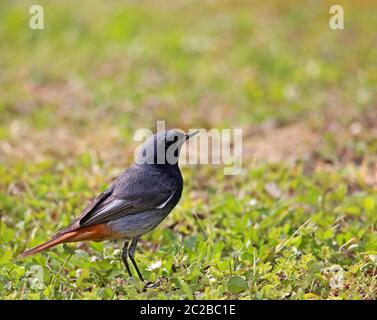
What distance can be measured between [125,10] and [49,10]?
1.53m

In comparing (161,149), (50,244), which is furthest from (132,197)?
(50,244)

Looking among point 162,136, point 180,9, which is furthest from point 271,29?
point 162,136

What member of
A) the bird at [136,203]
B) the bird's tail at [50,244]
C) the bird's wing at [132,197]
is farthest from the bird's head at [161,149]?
the bird's tail at [50,244]

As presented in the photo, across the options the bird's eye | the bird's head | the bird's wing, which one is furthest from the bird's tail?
the bird's eye

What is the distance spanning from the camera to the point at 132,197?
5602 millimetres

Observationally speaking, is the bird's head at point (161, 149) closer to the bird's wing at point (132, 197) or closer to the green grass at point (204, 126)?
the bird's wing at point (132, 197)

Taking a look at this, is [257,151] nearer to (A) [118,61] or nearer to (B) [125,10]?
(A) [118,61]

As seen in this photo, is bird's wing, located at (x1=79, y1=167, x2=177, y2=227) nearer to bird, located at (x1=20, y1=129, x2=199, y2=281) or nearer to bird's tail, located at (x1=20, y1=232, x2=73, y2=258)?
bird, located at (x1=20, y1=129, x2=199, y2=281)

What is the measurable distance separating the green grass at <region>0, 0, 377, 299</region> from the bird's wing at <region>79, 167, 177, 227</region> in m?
0.37

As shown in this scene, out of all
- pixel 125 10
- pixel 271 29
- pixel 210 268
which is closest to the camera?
pixel 210 268

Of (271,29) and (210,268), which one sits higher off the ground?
(271,29)

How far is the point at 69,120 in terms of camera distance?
32.6 feet

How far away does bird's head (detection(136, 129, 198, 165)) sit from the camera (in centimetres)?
586

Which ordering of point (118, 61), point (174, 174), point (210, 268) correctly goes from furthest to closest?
point (118, 61)
point (174, 174)
point (210, 268)
